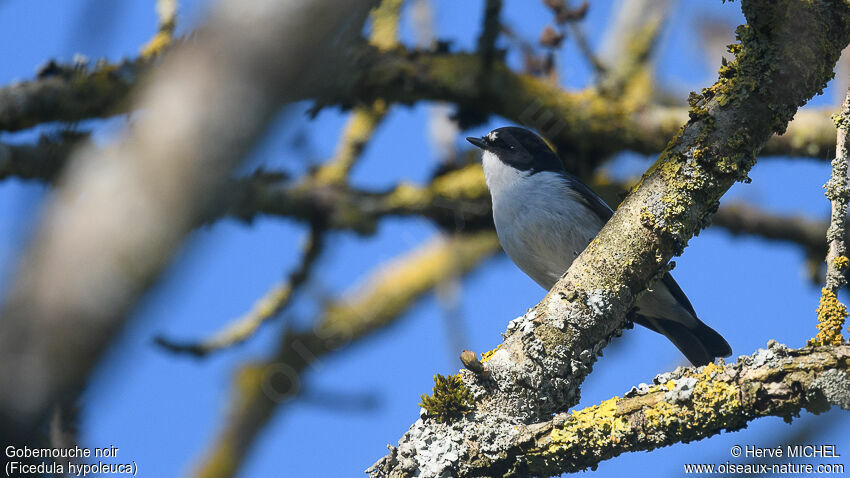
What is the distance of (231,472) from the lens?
7.42 meters

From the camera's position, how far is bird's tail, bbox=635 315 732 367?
5918 mm

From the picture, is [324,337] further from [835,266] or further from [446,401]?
[835,266]

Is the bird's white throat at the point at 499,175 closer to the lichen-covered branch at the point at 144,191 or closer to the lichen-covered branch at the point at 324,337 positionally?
the lichen-covered branch at the point at 324,337

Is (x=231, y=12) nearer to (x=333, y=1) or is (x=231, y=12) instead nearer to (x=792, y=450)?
(x=333, y=1)

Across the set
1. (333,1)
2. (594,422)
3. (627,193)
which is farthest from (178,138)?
(627,193)

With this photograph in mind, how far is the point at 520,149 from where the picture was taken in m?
7.18

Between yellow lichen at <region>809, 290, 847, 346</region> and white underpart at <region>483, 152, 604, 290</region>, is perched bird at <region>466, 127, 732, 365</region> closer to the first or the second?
white underpart at <region>483, 152, 604, 290</region>

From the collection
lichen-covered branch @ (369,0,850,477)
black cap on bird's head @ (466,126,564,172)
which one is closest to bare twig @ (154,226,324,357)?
black cap on bird's head @ (466,126,564,172)

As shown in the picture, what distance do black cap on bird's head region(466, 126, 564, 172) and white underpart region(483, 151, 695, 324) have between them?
501mm

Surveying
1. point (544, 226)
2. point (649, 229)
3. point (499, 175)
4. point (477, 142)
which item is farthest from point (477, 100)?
point (649, 229)

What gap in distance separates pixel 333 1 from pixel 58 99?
5463 millimetres

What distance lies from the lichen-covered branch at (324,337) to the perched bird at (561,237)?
959 millimetres

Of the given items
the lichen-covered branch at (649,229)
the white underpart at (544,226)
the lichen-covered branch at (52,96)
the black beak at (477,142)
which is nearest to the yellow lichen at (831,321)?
the lichen-covered branch at (649,229)

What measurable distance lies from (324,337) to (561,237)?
9.20 ft
